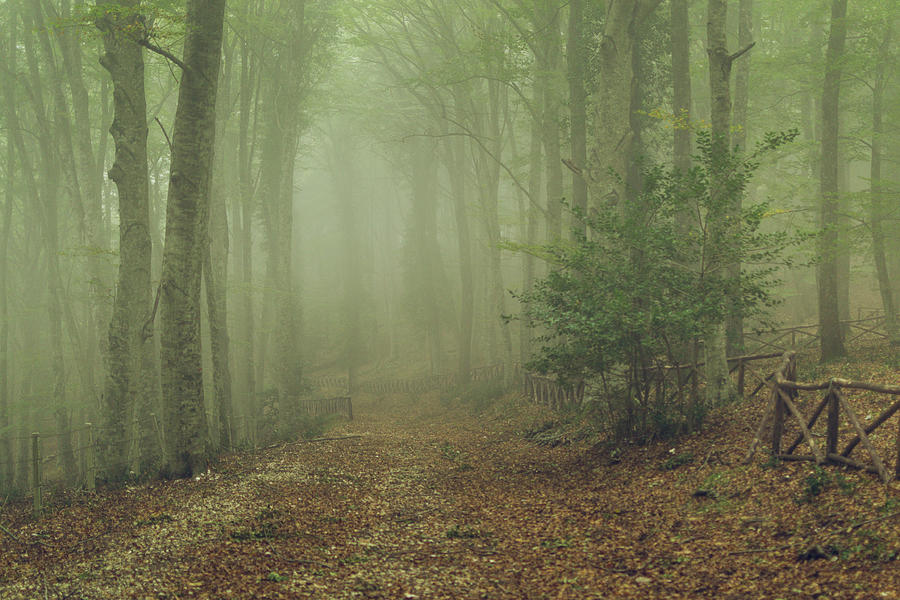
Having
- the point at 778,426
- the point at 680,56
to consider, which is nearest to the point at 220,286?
the point at 680,56

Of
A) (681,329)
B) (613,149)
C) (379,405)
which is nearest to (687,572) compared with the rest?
(681,329)

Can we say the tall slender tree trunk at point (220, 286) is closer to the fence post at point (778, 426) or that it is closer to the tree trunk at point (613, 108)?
the tree trunk at point (613, 108)

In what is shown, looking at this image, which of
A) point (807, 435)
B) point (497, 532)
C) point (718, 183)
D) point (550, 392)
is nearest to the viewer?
point (807, 435)

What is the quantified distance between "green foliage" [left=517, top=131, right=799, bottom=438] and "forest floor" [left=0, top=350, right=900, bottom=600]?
35.5 inches

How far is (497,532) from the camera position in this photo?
731 cm

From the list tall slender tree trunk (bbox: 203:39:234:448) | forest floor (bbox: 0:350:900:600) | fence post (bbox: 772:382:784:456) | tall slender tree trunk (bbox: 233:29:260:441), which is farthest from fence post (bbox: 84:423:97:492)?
fence post (bbox: 772:382:784:456)

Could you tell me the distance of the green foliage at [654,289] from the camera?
29.6 ft

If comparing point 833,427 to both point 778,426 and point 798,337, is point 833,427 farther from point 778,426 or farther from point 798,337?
point 798,337

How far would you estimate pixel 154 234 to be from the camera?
26.9 meters

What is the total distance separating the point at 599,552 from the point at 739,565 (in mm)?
1342

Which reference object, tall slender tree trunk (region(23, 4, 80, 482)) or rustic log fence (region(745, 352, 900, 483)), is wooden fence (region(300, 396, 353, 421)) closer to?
tall slender tree trunk (region(23, 4, 80, 482))

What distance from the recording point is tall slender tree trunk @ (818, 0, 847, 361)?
14.0 m

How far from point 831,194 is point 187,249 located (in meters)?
13.1

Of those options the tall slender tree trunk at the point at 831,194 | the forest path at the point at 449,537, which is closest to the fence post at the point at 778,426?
the forest path at the point at 449,537
